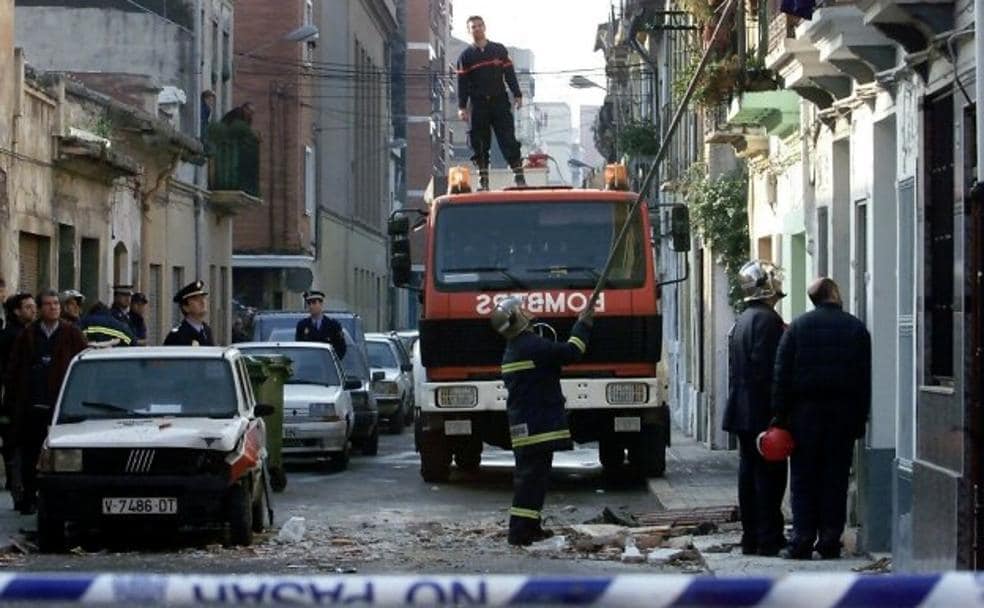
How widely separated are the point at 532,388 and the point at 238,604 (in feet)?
35.6

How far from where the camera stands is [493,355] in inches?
885

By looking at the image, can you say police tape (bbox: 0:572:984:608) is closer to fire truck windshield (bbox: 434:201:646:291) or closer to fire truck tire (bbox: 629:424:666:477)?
fire truck windshield (bbox: 434:201:646:291)

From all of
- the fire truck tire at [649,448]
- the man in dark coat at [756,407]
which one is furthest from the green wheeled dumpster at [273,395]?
the man in dark coat at [756,407]

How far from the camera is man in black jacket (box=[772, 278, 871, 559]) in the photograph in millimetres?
13852

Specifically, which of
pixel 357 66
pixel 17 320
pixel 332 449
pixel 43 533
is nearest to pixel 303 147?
pixel 357 66

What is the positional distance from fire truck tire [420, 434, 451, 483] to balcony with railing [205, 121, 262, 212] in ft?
65.8

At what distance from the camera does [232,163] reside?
44.6 meters

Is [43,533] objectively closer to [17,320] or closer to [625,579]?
[17,320]

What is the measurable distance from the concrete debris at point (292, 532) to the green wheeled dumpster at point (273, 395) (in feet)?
14.6

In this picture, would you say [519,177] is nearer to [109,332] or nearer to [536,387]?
[109,332]

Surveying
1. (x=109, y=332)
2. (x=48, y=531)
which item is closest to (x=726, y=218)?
(x=109, y=332)

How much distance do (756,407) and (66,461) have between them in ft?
15.8

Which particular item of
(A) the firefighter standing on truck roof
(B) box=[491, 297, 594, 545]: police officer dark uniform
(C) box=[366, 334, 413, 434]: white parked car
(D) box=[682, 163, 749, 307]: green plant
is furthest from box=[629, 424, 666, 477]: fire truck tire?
(C) box=[366, 334, 413, 434]: white parked car

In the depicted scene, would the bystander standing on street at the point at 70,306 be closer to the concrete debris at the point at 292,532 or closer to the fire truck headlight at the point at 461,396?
the concrete debris at the point at 292,532
